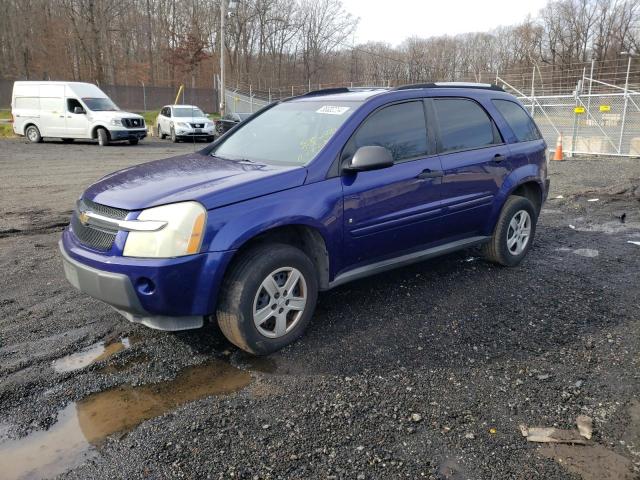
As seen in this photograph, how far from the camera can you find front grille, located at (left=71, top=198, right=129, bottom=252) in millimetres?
3246

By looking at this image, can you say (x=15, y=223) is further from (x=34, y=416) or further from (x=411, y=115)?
(x=411, y=115)

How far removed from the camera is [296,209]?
3475mm

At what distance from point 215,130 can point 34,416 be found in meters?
21.7

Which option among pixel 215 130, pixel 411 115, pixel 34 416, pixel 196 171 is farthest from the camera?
pixel 215 130

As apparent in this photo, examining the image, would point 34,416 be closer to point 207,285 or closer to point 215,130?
point 207,285

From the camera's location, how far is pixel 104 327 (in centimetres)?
390

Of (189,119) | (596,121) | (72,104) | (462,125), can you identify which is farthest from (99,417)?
(189,119)

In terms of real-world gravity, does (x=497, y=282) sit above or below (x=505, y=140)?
below

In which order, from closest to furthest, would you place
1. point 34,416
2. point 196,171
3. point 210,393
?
point 34,416, point 210,393, point 196,171

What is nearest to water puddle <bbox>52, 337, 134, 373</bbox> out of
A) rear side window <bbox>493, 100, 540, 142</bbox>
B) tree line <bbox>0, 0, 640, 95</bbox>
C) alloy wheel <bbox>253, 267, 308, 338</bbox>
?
alloy wheel <bbox>253, 267, 308, 338</bbox>

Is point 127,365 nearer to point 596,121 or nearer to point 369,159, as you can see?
point 369,159

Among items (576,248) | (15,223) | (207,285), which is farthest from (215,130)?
(207,285)

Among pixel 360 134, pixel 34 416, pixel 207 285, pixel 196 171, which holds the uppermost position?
pixel 360 134

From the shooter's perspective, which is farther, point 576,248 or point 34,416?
point 576,248
